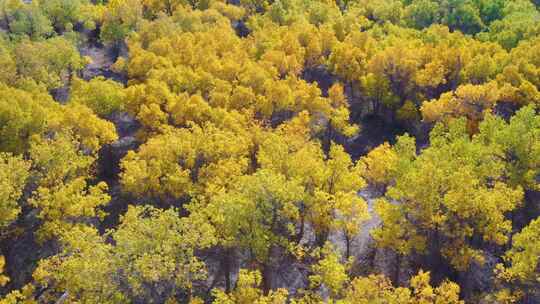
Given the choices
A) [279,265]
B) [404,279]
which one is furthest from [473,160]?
[279,265]

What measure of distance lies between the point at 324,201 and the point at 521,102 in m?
51.9

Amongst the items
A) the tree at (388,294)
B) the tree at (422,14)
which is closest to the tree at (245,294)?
the tree at (388,294)

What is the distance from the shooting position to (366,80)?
97.3 m

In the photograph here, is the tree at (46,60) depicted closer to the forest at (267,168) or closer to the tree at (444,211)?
the forest at (267,168)

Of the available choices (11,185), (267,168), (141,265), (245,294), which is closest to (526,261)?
(245,294)

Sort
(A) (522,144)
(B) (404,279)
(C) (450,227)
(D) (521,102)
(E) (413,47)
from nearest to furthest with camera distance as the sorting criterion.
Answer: (C) (450,227), (B) (404,279), (A) (522,144), (D) (521,102), (E) (413,47)

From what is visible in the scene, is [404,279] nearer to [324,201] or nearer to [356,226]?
[356,226]

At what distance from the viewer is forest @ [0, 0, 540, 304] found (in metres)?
53.1

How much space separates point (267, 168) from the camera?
63.6 m

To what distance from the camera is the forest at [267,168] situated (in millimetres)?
53094

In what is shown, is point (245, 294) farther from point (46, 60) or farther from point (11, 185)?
point (46, 60)

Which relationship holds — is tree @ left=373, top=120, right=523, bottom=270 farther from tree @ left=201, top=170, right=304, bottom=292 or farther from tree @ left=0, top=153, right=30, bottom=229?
tree @ left=0, top=153, right=30, bottom=229

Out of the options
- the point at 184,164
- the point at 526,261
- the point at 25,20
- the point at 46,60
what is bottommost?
the point at 46,60

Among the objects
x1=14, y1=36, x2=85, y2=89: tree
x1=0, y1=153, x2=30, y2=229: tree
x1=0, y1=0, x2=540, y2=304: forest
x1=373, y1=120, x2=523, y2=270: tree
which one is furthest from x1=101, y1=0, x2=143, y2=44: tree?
x1=373, y1=120, x2=523, y2=270: tree
